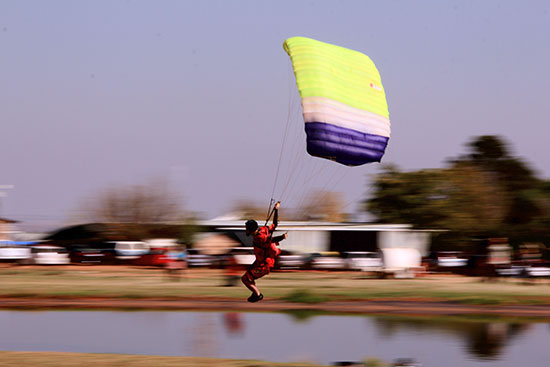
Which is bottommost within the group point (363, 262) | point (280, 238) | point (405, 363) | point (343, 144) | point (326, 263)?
point (326, 263)

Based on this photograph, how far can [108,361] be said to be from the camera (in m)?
16.6

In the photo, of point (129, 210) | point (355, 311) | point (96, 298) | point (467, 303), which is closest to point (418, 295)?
point (467, 303)

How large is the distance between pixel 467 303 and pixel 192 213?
39.0 m

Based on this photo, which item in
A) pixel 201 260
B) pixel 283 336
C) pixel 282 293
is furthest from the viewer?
pixel 201 260

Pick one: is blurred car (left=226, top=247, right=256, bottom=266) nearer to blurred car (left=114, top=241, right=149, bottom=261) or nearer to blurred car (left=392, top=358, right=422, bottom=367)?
blurred car (left=114, top=241, right=149, bottom=261)

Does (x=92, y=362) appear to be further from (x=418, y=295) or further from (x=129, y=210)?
(x=129, y=210)

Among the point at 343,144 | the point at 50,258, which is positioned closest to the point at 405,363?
the point at 343,144

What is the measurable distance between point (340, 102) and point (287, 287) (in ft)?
52.0

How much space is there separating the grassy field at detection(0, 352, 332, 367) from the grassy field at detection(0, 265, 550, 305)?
1262 cm

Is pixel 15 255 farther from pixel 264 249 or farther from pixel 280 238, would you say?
pixel 280 238

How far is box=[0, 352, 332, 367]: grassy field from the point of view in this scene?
16.2 meters

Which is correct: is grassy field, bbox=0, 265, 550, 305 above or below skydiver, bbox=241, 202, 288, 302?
below

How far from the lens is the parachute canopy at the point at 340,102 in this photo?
19.5 meters

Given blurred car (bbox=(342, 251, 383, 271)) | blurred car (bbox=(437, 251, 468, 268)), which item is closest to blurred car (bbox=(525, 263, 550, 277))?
blurred car (bbox=(437, 251, 468, 268))
